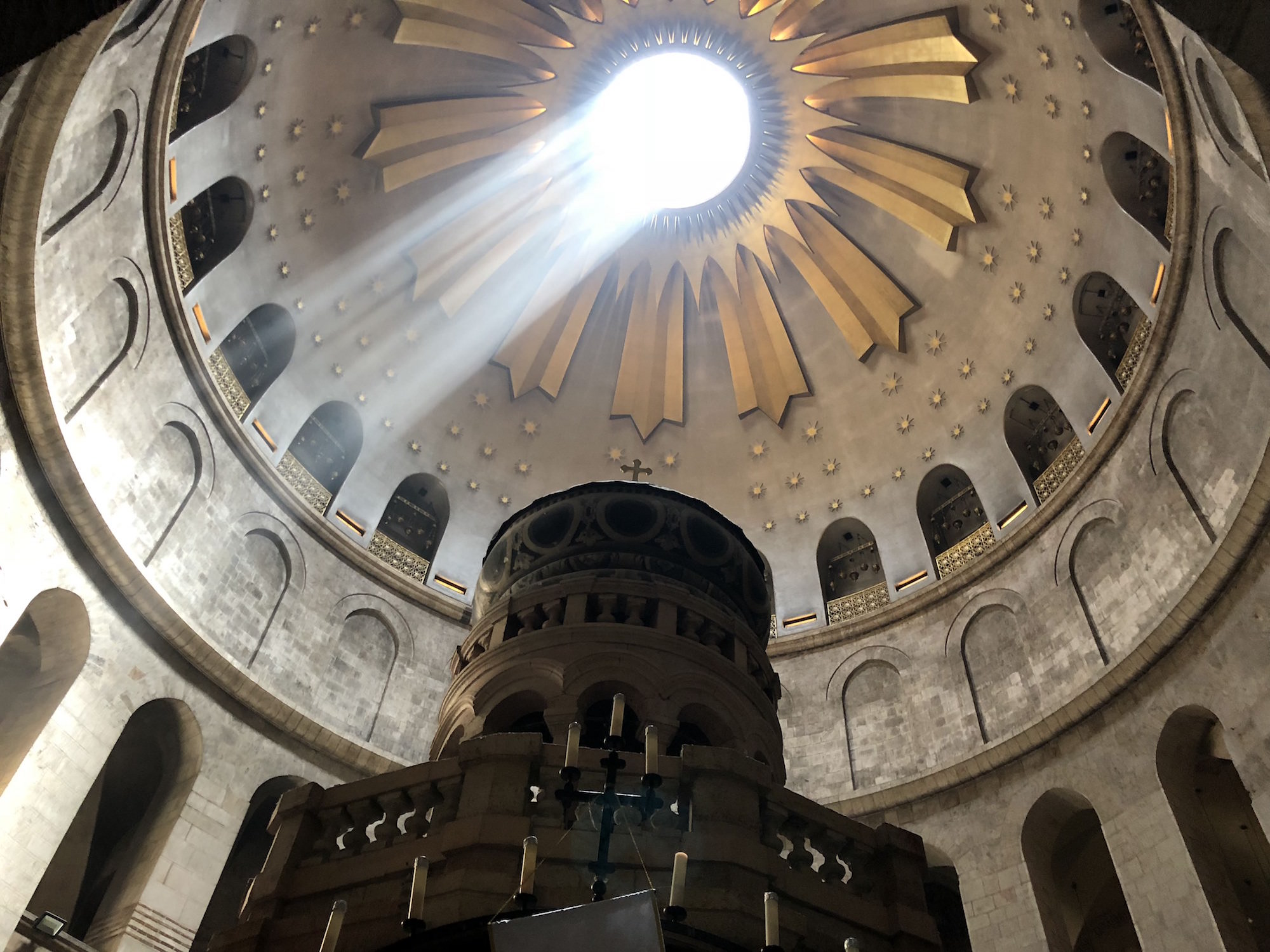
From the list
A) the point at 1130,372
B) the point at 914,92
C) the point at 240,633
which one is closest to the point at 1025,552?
the point at 1130,372

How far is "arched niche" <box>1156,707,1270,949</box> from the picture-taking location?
12.0 meters

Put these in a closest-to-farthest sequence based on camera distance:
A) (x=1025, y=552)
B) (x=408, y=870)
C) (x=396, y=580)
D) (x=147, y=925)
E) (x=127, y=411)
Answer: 1. (x=408, y=870)
2. (x=147, y=925)
3. (x=127, y=411)
4. (x=1025, y=552)
5. (x=396, y=580)

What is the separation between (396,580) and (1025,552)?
11007 mm

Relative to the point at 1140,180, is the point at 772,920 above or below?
below

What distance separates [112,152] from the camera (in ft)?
45.6

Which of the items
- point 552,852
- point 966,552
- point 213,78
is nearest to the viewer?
point 552,852

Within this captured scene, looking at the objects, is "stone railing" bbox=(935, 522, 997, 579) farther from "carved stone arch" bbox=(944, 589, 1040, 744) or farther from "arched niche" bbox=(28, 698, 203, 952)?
"arched niche" bbox=(28, 698, 203, 952)

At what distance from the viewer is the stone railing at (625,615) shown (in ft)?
29.0

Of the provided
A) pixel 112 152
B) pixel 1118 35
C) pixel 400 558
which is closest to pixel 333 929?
pixel 112 152

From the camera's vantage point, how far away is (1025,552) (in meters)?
17.4

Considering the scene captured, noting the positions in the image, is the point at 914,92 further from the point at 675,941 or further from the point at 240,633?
the point at 675,941

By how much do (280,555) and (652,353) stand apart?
9970 millimetres

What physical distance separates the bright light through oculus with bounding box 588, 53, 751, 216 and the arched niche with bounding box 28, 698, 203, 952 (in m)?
15.0

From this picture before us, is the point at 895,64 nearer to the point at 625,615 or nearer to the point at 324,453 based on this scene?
the point at 324,453
